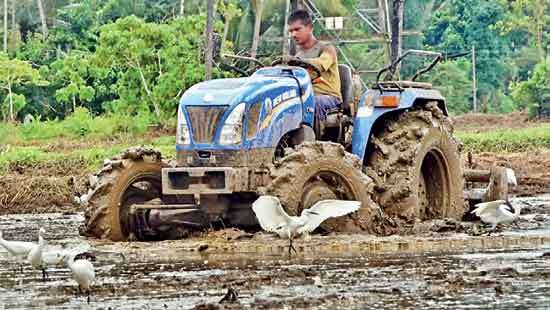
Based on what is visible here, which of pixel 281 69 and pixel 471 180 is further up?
pixel 281 69

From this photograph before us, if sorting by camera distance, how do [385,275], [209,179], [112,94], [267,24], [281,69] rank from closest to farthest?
[385,275] → [209,179] → [281,69] → [112,94] → [267,24]

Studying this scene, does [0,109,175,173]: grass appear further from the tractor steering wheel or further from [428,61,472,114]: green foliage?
[428,61,472,114]: green foliage

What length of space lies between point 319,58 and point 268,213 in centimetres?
257

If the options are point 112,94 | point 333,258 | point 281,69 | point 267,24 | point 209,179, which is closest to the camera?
point 333,258

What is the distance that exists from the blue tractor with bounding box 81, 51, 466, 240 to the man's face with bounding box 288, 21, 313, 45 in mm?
403

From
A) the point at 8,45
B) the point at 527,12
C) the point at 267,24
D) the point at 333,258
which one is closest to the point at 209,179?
the point at 333,258

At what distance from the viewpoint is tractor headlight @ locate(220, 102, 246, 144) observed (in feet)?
40.4

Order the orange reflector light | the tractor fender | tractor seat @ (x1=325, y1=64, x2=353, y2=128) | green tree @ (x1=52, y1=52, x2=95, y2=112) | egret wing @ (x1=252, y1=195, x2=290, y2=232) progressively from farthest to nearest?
green tree @ (x1=52, y1=52, x2=95, y2=112) < tractor seat @ (x1=325, y1=64, x2=353, y2=128) < the orange reflector light < the tractor fender < egret wing @ (x1=252, y1=195, x2=290, y2=232)

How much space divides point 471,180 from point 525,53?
49.5 metres

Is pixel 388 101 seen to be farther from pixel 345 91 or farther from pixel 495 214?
pixel 495 214

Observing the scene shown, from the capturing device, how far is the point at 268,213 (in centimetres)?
1156

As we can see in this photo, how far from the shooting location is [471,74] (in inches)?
2466

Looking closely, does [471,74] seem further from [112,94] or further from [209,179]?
[209,179]

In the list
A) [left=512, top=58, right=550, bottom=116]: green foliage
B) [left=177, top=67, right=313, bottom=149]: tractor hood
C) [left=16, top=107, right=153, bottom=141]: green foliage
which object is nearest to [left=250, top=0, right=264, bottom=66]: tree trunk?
[left=16, top=107, right=153, bottom=141]: green foliage
